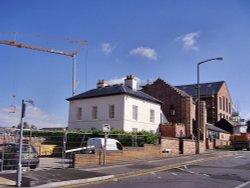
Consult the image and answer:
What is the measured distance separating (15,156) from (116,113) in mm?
18228

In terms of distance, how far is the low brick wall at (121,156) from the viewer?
18.8 m

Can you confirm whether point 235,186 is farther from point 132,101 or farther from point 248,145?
point 248,145

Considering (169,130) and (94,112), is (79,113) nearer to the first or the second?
(94,112)

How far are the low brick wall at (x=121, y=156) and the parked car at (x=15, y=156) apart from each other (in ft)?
7.32

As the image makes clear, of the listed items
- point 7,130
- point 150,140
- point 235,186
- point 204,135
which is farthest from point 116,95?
point 235,186

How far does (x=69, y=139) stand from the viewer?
23984 mm

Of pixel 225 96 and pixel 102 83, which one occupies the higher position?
pixel 225 96

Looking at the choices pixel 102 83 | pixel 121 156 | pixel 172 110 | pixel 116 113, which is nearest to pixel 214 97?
pixel 172 110

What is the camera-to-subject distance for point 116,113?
113ft

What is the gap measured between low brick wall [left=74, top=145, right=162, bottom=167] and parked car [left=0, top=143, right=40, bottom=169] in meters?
2.23

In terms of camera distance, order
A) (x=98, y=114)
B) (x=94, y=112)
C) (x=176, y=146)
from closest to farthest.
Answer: (x=176, y=146), (x=98, y=114), (x=94, y=112)

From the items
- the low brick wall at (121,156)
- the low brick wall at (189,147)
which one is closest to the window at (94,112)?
the low brick wall at (189,147)

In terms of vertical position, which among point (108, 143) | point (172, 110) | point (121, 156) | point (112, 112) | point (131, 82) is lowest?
point (121, 156)

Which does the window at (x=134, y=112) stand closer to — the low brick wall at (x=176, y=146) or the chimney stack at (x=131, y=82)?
the chimney stack at (x=131, y=82)
